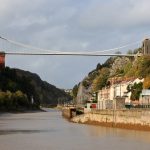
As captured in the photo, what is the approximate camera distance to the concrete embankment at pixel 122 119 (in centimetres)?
3803

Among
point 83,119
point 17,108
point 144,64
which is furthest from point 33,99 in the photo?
point 83,119

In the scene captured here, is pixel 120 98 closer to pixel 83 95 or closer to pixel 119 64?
pixel 83 95

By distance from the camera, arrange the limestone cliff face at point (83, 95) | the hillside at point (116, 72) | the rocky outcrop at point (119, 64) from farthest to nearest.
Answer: the rocky outcrop at point (119, 64) → the limestone cliff face at point (83, 95) → the hillside at point (116, 72)

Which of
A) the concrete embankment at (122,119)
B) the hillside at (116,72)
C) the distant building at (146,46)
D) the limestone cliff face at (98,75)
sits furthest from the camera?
the limestone cliff face at (98,75)

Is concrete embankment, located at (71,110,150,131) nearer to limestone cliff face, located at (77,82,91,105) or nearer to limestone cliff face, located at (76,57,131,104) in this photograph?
limestone cliff face, located at (76,57,131,104)

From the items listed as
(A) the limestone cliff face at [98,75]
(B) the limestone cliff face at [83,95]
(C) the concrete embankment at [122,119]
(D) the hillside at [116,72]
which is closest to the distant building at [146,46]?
(C) the concrete embankment at [122,119]

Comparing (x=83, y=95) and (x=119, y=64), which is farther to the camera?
(x=119, y=64)

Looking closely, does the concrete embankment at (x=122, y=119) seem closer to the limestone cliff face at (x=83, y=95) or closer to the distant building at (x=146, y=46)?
the distant building at (x=146, y=46)

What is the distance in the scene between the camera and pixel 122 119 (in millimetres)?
42875

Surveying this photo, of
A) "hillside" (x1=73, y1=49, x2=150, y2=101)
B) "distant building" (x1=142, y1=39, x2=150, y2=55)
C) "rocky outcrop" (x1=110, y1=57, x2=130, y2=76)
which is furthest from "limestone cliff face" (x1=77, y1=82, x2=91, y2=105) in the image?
"distant building" (x1=142, y1=39, x2=150, y2=55)

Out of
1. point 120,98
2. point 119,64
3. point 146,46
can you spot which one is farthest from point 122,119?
point 119,64

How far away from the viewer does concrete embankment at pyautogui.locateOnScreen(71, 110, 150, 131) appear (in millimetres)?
38031

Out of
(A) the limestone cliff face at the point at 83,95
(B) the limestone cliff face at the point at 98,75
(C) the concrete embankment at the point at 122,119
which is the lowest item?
(C) the concrete embankment at the point at 122,119

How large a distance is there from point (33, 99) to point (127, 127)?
122 metres
